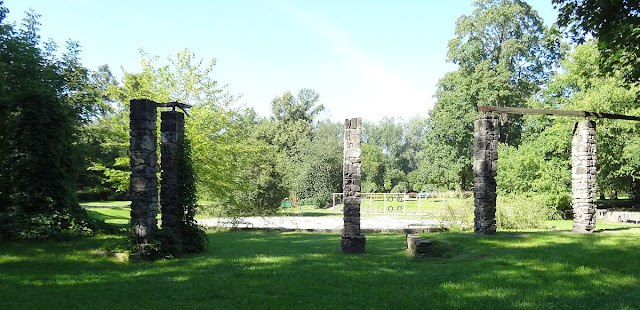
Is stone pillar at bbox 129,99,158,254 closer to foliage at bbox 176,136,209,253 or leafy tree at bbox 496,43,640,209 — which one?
foliage at bbox 176,136,209,253

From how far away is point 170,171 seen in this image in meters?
12.6

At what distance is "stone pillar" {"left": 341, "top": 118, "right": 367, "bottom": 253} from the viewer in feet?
40.5

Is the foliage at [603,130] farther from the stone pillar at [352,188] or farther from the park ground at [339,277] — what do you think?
the stone pillar at [352,188]

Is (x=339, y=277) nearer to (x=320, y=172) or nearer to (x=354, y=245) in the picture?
(x=354, y=245)

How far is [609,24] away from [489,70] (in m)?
24.1

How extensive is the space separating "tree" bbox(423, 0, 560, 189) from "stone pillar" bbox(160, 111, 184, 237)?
84.8ft

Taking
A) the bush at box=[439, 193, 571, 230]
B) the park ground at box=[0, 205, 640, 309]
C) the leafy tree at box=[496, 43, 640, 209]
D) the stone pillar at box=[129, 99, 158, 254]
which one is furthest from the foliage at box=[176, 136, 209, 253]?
the leafy tree at box=[496, 43, 640, 209]

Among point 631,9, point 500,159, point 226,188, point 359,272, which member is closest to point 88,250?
point 359,272

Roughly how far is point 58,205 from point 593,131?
16.9m

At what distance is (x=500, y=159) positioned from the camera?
26484mm

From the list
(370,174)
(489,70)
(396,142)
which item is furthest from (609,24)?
(396,142)

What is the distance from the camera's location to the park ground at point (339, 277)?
7062mm

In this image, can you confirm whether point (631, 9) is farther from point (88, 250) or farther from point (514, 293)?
point (88, 250)

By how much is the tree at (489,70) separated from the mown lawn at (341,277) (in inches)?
880
